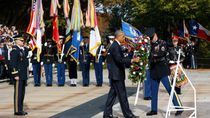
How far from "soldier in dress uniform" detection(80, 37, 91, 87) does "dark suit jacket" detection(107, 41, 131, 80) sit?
8787 mm

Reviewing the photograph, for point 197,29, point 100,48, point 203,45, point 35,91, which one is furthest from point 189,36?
point 35,91

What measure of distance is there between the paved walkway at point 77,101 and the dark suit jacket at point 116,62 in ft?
4.27

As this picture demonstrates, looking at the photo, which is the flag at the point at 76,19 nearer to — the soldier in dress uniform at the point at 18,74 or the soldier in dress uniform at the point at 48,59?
the soldier in dress uniform at the point at 48,59

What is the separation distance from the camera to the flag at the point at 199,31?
34.6 metres

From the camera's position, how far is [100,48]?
20.4m

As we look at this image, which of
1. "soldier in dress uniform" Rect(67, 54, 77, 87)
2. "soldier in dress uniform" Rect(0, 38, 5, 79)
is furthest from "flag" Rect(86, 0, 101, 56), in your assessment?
"soldier in dress uniform" Rect(0, 38, 5, 79)

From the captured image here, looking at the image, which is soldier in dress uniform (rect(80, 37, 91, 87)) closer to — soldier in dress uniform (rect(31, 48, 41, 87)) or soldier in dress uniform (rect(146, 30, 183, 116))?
soldier in dress uniform (rect(31, 48, 41, 87))

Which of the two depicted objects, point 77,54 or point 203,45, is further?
point 203,45

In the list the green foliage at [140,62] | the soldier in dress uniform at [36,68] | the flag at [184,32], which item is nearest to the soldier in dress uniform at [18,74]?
the green foliage at [140,62]

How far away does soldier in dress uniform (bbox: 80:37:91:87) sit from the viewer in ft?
65.9

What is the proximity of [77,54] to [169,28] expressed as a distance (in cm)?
2202

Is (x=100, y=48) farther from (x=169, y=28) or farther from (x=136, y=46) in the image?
(x=169, y=28)

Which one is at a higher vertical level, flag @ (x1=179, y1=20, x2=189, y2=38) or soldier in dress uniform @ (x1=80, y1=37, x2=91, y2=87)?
flag @ (x1=179, y1=20, x2=189, y2=38)

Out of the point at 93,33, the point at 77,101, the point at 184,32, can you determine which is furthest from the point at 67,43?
the point at 184,32
